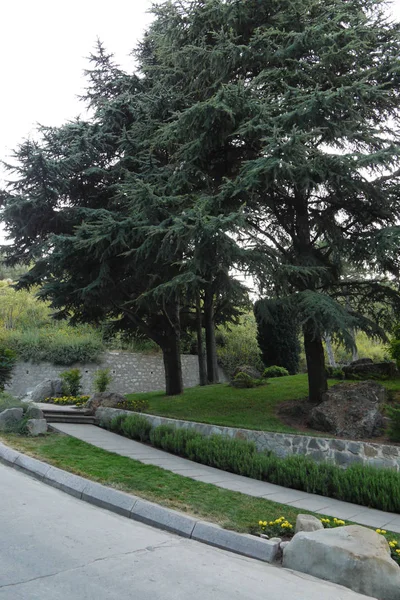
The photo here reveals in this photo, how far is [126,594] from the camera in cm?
303

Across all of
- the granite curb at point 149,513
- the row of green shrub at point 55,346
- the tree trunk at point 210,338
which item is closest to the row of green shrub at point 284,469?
the granite curb at point 149,513

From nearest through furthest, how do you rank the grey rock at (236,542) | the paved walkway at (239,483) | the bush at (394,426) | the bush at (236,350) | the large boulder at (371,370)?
the grey rock at (236,542) → the paved walkway at (239,483) → the bush at (394,426) → the large boulder at (371,370) → the bush at (236,350)

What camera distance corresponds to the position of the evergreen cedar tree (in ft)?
Result: 28.1

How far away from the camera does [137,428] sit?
995 cm

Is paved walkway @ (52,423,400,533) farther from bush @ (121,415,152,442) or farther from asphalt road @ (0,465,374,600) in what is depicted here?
asphalt road @ (0,465,374,600)

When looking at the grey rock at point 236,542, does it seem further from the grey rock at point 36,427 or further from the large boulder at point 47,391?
the large boulder at point 47,391

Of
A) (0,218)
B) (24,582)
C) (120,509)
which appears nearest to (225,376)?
(0,218)

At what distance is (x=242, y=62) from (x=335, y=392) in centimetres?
Answer: 799

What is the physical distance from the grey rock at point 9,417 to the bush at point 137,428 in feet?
7.58

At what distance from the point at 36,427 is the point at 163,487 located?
4.41 m

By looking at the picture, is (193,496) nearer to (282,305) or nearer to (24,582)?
(24,582)

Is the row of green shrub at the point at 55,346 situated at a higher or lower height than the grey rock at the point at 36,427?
higher

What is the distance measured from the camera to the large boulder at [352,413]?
9.09 m

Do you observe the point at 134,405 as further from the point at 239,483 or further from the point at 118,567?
the point at 118,567
